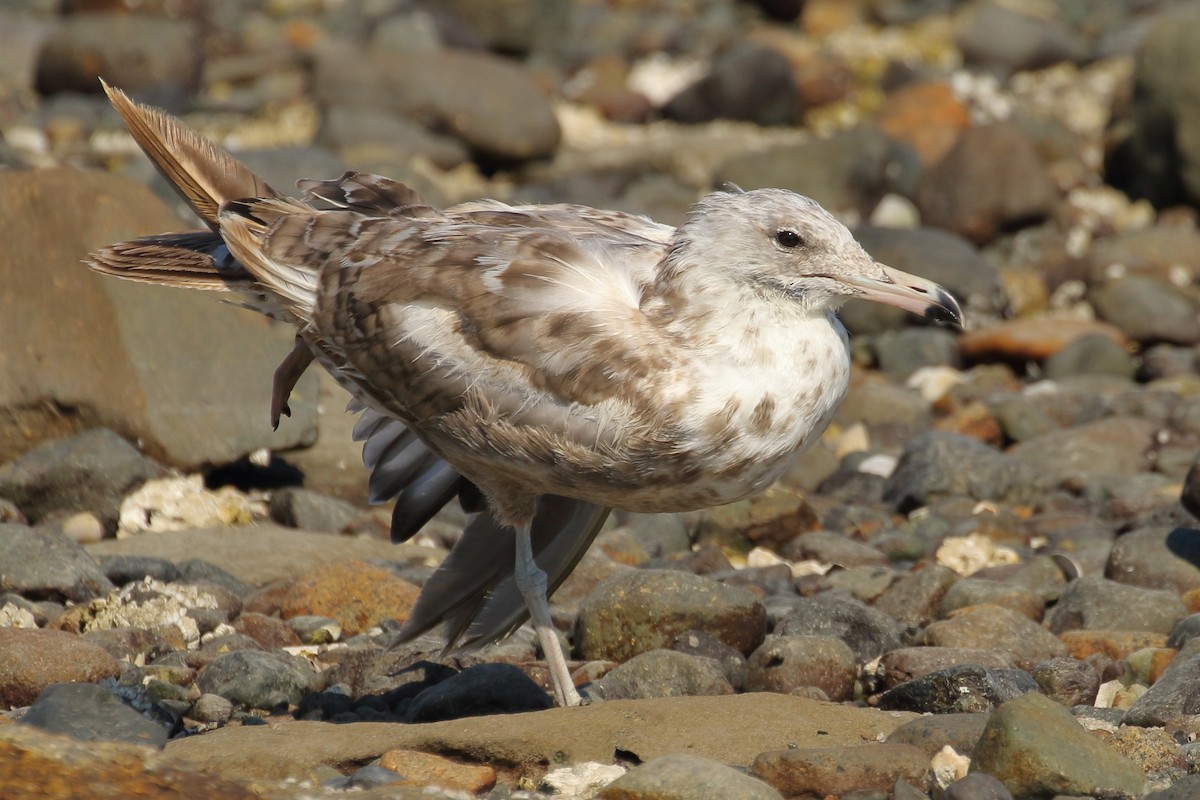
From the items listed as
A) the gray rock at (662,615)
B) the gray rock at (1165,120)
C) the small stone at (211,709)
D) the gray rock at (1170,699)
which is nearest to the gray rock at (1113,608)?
the gray rock at (1170,699)

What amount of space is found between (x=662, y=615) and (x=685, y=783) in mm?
1921

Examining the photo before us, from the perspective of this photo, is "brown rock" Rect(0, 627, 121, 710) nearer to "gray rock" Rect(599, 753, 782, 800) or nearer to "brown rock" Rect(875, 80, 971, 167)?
"gray rock" Rect(599, 753, 782, 800)

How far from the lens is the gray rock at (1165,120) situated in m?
15.5

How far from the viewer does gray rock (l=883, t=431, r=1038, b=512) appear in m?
8.95

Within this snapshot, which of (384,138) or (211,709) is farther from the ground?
(211,709)

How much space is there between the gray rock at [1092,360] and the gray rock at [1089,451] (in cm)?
142

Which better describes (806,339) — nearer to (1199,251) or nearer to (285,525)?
(285,525)

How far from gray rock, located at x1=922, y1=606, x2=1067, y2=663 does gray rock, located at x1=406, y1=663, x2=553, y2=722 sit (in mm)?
1694

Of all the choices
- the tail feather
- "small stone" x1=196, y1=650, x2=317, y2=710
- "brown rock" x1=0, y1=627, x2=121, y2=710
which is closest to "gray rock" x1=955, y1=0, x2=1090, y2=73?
the tail feather

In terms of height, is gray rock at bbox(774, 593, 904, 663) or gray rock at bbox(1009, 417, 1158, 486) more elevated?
gray rock at bbox(774, 593, 904, 663)

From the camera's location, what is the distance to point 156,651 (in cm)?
620

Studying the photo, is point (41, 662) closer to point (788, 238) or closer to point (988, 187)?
point (788, 238)

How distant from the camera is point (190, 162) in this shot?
6367 mm

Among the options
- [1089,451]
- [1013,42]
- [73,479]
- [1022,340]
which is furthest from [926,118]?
[73,479]
